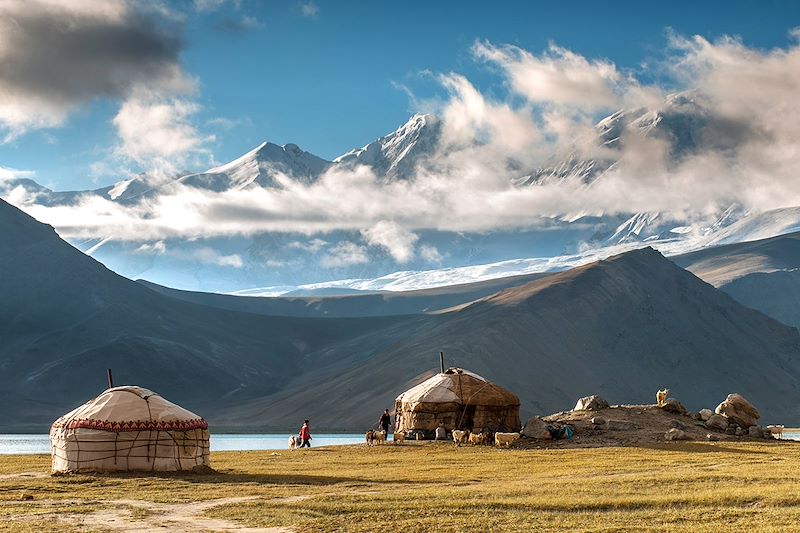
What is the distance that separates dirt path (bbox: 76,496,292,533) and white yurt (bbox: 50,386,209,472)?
9578mm

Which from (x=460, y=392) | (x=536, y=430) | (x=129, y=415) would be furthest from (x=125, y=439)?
(x=460, y=392)

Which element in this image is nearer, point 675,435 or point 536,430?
point 675,435

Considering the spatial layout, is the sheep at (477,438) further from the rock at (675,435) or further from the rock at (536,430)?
the rock at (675,435)

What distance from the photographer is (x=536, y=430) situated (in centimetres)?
5588

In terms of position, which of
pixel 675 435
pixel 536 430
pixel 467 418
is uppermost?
pixel 467 418

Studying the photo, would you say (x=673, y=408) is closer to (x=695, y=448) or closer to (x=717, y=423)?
(x=717, y=423)

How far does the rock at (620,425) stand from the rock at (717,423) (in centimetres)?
403

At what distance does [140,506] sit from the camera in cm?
3003

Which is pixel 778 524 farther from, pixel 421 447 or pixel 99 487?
pixel 421 447

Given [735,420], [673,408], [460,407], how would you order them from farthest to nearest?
1. [460,407]
2. [673,408]
3. [735,420]

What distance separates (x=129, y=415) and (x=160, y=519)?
1409 centimetres

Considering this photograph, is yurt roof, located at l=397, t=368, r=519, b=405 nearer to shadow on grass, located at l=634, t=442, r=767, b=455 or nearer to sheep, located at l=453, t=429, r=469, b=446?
sheep, located at l=453, t=429, r=469, b=446

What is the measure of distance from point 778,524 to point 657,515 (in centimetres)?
311

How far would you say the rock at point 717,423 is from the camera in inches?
2298
